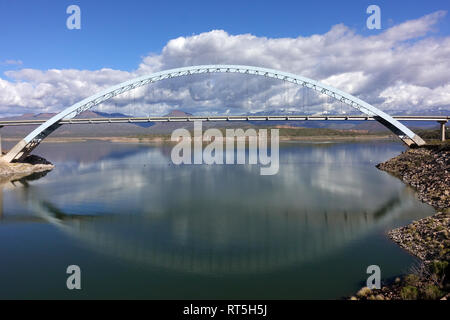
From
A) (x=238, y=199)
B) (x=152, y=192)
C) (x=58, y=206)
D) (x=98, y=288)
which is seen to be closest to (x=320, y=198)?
(x=238, y=199)

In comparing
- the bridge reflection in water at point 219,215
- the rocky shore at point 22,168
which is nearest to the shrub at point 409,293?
the bridge reflection in water at point 219,215

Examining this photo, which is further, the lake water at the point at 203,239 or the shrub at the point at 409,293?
the lake water at the point at 203,239

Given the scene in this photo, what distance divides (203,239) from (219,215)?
9.67 feet

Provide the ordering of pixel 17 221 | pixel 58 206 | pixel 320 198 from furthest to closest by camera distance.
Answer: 1. pixel 320 198
2. pixel 58 206
3. pixel 17 221

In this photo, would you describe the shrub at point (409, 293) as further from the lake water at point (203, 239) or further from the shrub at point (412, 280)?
the lake water at point (203, 239)

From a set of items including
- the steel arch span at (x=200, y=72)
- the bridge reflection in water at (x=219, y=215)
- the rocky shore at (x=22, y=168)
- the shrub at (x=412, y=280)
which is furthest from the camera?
the steel arch span at (x=200, y=72)

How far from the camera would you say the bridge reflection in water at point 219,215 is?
9234 mm

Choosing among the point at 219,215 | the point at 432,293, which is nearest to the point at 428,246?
the point at 432,293

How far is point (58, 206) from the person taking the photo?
15508mm

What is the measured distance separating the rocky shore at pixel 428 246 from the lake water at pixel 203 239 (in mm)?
481

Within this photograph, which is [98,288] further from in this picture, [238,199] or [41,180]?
[41,180]

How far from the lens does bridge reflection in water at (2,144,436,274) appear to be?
923 cm

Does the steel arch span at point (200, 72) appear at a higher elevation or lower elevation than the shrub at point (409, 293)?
higher

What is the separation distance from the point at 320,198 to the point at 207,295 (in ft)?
36.5
